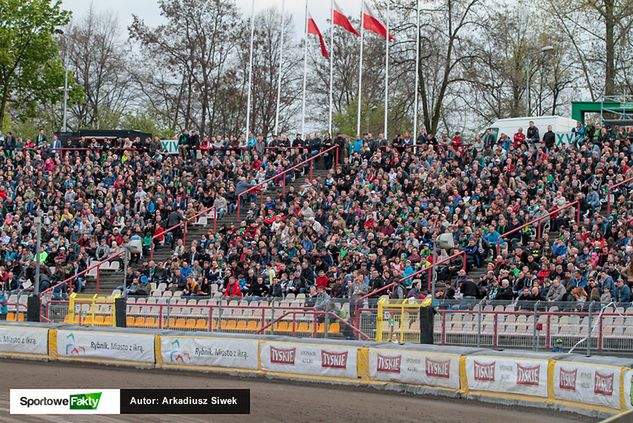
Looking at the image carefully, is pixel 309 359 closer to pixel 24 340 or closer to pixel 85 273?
pixel 24 340

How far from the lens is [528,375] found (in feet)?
60.4

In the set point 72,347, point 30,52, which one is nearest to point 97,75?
point 30,52

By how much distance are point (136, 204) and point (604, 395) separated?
2559cm

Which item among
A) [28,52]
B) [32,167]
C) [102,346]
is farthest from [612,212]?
[28,52]

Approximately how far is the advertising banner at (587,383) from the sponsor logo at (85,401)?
7785 mm

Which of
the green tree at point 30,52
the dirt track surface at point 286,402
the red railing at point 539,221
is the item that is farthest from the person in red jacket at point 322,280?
the green tree at point 30,52

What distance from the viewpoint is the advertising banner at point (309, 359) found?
2133cm

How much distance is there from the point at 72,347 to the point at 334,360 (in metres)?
7.43

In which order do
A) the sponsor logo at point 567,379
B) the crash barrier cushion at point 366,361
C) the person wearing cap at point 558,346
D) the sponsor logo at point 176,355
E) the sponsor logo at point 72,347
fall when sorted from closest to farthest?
the crash barrier cushion at point 366,361 < the sponsor logo at point 567,379 < the person wearing cap at point 558,346 < the sponsor logo at point 176,355 < the sponsor logo at point 72,347

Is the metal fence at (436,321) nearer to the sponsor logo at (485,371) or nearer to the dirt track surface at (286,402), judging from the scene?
the dirt track surface at (286,402)

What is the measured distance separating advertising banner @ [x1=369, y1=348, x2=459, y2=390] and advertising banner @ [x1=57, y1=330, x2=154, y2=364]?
5.97m

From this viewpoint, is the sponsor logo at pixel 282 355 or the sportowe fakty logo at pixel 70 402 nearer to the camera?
the sportowe fakty logo at pixel 70 402

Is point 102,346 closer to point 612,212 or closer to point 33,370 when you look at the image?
point 33,370
